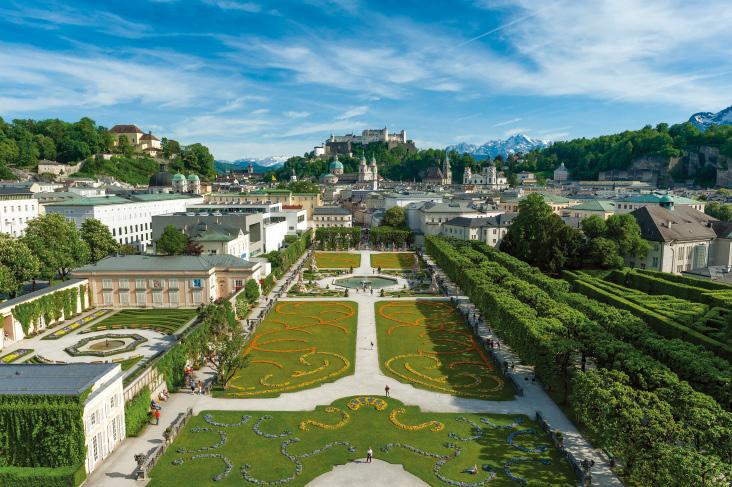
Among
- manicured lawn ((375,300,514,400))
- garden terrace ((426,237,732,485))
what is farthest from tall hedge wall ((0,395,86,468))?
garden terrace ((426,237,732,485))

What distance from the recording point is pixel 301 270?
84375mm

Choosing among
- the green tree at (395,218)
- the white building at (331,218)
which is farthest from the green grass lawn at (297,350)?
the white building at (331,218)

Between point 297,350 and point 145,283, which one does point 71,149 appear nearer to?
point 145,283

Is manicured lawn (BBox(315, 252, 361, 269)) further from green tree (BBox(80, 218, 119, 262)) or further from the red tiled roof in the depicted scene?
the red tiled roof

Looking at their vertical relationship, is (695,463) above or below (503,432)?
above

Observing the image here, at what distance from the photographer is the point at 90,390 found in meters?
26.5

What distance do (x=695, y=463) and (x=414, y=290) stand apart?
50939 mm

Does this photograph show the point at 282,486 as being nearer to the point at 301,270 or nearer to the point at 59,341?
the point at 59,341

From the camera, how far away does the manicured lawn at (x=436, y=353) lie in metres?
38.2

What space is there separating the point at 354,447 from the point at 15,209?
75.6m

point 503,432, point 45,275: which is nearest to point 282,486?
point 503,432

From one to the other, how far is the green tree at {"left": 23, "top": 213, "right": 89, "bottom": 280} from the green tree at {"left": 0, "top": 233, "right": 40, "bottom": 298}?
2.83 metres

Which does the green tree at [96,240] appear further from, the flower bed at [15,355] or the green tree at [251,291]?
the flower bed at [15,355]

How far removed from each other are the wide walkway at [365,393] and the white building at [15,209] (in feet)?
201
